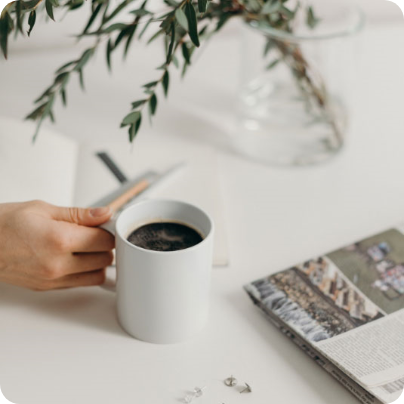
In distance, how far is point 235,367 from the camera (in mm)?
801

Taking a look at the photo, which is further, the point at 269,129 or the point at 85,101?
the point at 85,101

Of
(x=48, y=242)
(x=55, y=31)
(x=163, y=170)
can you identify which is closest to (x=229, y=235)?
(x=163, y=170)

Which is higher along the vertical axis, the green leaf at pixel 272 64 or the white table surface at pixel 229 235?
the green leaf at pixel 272 64

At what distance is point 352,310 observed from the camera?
0.85 m

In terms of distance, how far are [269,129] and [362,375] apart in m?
0.59

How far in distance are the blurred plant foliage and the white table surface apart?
5.7 inches

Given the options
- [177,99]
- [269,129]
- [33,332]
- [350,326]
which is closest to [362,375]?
[350,326]

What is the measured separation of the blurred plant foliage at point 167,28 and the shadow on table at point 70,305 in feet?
0.80

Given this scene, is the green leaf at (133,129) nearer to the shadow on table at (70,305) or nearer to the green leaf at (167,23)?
the green leaf at (167,23)

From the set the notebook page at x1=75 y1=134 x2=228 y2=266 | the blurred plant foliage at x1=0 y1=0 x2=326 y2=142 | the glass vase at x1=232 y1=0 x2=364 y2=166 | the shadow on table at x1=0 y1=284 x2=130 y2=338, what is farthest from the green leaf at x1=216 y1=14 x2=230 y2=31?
the shadow on table at x1=0 y1=284 x2=130 y2=338

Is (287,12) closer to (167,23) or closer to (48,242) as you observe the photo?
(167,23)

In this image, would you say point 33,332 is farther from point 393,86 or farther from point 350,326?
point 393,86

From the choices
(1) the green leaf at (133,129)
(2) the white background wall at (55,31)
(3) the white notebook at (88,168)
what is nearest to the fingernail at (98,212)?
(1) the green leaf at (133,129)

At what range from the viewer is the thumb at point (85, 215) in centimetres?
83
